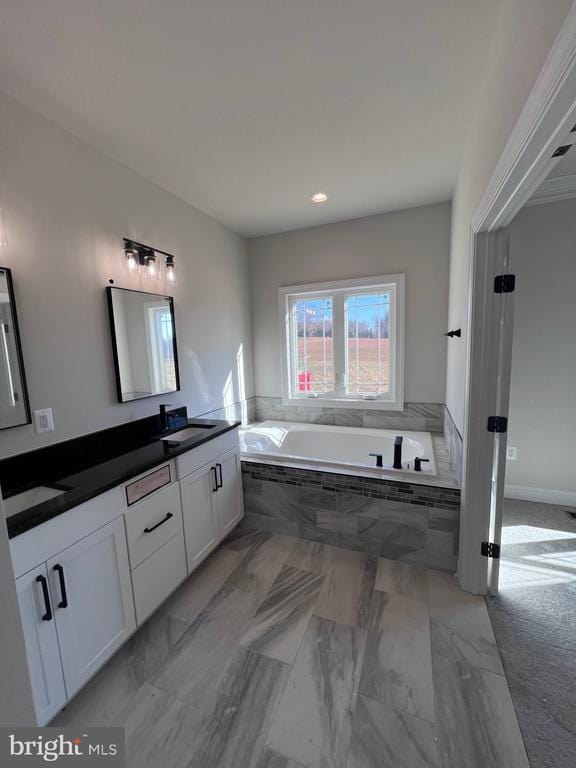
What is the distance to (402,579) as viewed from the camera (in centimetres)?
192

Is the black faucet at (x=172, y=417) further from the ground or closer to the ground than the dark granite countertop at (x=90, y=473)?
further from the ground

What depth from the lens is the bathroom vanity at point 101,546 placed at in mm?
1129

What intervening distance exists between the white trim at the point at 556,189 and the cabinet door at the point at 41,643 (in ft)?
12.0

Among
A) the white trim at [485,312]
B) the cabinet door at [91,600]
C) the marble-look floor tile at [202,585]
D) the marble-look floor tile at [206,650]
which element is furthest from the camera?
the marble-look floor tile at [202,585]

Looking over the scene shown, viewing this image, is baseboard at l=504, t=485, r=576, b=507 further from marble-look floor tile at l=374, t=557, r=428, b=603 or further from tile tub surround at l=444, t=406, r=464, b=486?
marble-look floor tile at l=374, t=557, r=428, b=603

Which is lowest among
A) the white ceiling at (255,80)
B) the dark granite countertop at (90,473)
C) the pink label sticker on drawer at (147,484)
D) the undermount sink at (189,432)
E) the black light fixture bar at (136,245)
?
the pink label sticker on drawer at (147,484)

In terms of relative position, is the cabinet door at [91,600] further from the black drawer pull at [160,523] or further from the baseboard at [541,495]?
the baseboard at [541,495]

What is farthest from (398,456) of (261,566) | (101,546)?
(101,546)

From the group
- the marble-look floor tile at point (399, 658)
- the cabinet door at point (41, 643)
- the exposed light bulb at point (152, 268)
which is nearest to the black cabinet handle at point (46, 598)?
the cabinet door at point (41, 643)

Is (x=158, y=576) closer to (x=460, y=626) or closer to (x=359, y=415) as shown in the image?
(x=460, y=626)

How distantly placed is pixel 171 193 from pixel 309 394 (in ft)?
7.29

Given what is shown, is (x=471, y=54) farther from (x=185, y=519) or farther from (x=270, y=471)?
(x=185, y=519)

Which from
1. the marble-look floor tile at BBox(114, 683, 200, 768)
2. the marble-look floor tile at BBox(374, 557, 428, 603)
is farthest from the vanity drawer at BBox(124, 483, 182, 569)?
the marble-look floor tile at BBox(374, 557, 428, 603)

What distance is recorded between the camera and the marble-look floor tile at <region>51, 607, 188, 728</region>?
4.15 feet
